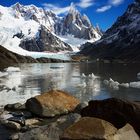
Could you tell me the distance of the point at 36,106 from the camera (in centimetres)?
2692

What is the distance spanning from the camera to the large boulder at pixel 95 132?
1728 cm

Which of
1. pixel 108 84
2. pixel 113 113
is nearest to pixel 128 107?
pixel 113 113

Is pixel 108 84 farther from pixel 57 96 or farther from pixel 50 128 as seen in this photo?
pixel 50 128

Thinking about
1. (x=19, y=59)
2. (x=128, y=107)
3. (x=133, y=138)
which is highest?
(x=19, y=59)

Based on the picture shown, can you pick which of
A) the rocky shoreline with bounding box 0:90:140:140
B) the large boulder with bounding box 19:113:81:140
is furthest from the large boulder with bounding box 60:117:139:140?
the large boulder with bounding box 19:113:81:140

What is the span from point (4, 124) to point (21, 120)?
113cm

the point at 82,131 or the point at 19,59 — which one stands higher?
the point at 19,59

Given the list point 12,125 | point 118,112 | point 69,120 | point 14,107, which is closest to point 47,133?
point 69,120

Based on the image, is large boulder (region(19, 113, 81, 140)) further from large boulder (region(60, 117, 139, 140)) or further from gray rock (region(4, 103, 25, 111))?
gray rock (region(4, 103, 25, 111))

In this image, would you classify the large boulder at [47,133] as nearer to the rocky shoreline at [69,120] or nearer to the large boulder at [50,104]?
the rocky shoreline at [69,120]

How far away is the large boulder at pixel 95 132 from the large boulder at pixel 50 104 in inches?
326

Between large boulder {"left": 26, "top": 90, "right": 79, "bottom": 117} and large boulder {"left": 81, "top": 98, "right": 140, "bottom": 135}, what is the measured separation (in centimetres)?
411

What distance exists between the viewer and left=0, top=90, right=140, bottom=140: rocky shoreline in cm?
1783

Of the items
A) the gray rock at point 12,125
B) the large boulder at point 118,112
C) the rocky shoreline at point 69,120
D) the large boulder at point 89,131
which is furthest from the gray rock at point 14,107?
the large boulder at point 89,131
